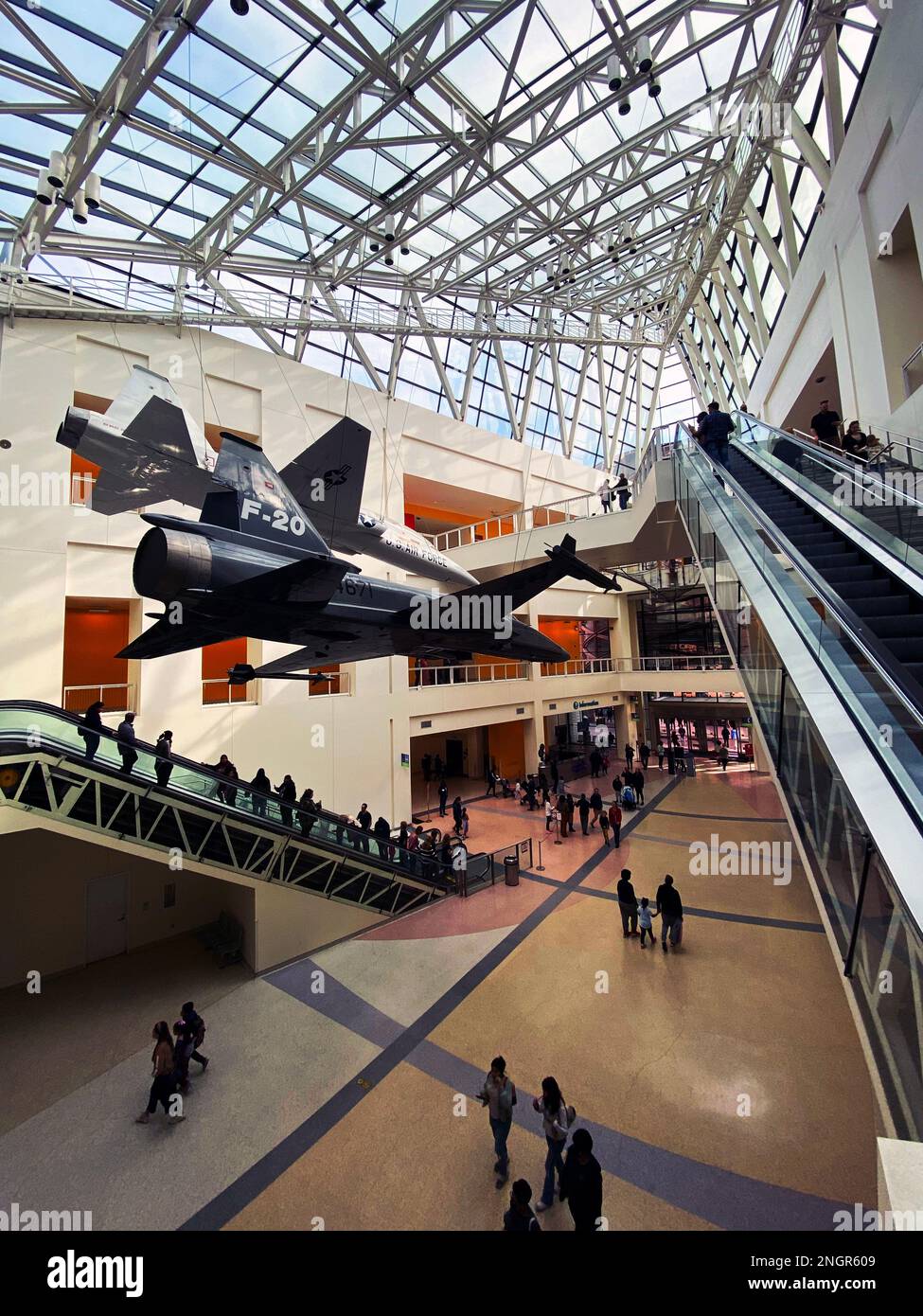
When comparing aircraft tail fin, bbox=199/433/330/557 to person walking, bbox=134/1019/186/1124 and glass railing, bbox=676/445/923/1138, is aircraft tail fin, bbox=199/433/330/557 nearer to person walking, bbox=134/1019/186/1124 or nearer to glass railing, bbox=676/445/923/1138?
glass railing, bbox=676/445/923/1138

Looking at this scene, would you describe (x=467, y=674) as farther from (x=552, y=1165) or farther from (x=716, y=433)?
(x=552, y=1165)

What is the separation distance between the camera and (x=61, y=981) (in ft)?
37.6

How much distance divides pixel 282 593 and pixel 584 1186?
637cm

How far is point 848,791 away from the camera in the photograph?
130 inches

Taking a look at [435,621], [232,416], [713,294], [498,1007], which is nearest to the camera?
[435,621]

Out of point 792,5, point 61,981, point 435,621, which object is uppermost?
point 792,5

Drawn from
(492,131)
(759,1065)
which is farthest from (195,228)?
(759,1065)

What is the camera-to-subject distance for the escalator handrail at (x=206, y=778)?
29.0 ft

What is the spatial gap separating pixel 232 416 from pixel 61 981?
15166 mm

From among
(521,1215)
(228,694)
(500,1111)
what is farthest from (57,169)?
(521,1215)

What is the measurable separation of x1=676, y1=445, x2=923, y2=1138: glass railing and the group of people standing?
11.0 ft

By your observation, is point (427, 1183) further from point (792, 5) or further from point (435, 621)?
point (792, 5)

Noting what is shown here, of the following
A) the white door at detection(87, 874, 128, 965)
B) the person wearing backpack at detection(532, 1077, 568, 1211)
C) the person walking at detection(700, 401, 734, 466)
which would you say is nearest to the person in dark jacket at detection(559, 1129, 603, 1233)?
the person wearing backpack at detection(532, 1077, 568, 1211)

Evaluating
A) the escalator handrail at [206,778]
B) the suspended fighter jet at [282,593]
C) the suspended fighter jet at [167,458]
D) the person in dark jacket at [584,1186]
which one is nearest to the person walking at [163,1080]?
the escalator handrail at [206,778]
